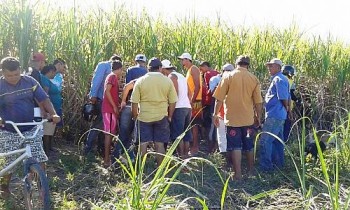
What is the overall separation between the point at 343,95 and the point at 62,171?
560 cm

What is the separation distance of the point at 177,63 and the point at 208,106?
135 centimetres

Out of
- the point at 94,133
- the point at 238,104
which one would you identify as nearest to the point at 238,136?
the point at 238,104

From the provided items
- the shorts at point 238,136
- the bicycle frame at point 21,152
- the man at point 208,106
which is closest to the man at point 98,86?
the man at point 208,106

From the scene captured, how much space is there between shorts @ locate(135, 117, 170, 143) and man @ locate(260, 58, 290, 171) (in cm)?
127

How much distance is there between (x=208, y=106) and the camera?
28.1 ft

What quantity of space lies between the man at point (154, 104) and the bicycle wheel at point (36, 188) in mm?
1683

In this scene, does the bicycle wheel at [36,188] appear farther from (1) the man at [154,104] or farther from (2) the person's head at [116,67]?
(2) the person's head at [116,67]

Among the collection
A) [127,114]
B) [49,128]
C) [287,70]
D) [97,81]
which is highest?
[287,70]

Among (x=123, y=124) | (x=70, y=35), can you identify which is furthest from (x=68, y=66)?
(x=123, y=124)

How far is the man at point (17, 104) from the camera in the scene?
17.4ft

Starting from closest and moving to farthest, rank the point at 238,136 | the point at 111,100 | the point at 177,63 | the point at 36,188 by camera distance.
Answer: the point at 36,188 → the point at 238,136 → the point at 111,100 → the point at 177,63

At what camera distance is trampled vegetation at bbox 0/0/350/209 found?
21.2 ft

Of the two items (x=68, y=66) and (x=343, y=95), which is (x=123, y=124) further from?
(x=343, y=95)

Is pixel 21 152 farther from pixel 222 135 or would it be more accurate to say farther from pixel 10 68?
pixel 222 135
